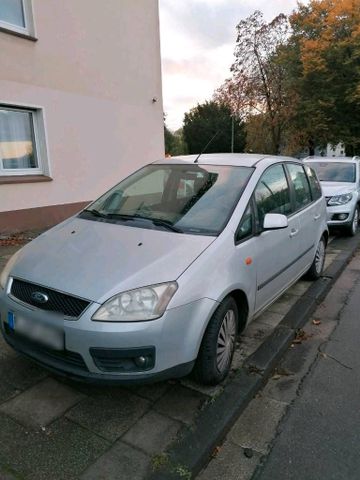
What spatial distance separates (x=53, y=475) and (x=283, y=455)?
130 centimetres

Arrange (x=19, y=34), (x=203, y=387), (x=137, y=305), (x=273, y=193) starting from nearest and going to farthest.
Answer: (x=137, y=305), (x=203, y=387), (x=273, y=193), (x=19, y=34)

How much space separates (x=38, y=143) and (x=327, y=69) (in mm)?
15564

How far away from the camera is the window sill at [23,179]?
24.1 ft

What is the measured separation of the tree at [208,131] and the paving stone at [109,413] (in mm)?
39084

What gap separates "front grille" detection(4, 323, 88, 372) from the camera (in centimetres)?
237

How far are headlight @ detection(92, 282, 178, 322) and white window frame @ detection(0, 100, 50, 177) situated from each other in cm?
627

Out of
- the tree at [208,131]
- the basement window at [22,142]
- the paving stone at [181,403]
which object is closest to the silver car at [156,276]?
the paving stone at [181,403]

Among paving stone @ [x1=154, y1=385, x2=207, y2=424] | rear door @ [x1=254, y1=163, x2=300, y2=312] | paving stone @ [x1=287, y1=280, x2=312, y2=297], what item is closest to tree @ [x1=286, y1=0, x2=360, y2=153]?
paving stone @ [x1=287, y1=280, x2=312, y2=297]

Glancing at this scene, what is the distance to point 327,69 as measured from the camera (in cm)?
1853

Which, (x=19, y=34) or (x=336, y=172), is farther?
(x=336, y=172)

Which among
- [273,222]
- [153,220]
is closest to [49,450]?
[153,220]

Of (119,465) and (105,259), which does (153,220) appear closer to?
(105,259)

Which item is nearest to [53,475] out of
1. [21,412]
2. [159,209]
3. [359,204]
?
[21,412]

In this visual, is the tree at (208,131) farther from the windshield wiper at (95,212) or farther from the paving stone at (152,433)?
the paving stone at (152,433)
